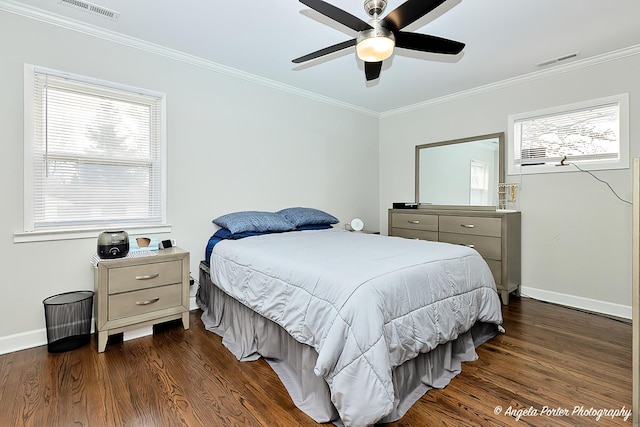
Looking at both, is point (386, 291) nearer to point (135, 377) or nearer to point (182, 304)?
point (135, 377)

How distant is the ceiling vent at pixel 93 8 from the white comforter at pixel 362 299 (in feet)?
6.48

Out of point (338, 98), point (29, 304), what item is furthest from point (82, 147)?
point (338, 98)

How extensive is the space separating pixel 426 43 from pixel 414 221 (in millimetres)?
2385

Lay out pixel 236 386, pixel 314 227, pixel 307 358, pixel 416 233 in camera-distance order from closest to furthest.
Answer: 1. pixel 307 358
2. pixel 236 386
3. pixel 314 227
4. pixel 416 233

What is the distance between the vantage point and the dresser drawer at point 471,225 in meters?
3.36

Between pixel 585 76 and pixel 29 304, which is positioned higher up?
pixel 585 76

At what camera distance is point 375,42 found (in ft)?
6.54

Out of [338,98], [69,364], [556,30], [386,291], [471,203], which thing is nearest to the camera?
[386,291]

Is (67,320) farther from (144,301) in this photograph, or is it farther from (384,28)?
(384,28)

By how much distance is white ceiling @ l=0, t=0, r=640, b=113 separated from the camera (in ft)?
7.45

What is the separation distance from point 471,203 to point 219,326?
3296 mm

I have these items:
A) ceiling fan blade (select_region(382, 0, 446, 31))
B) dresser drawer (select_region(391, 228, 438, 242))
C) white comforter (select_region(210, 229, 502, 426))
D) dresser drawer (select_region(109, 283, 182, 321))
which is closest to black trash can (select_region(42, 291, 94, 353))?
dresser drawer (select_region(109, 283, 182, 321))

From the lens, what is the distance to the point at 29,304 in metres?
2.36

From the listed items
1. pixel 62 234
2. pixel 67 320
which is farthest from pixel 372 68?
pixel 67 320
